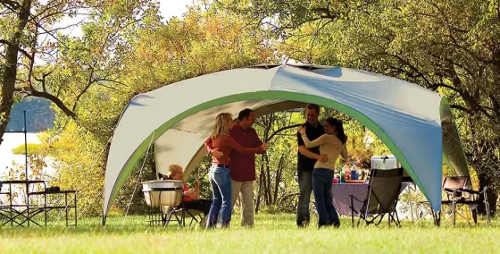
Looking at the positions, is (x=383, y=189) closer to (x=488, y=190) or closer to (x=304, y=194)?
(x=304, y=194)

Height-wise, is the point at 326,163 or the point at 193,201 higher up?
the point at 326,163

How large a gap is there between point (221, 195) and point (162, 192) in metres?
1.43

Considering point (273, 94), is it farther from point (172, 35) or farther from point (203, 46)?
point (172, 35)

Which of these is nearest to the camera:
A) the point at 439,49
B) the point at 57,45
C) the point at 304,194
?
the point at 304,194

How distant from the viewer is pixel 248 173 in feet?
40.6

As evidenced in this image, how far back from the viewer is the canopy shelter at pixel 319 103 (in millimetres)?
12281

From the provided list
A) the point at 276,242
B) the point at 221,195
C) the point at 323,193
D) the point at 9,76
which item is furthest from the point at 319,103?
the point at 9,76

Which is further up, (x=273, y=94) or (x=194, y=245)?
(x=273, y=94)

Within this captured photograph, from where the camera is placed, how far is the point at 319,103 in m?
12.7

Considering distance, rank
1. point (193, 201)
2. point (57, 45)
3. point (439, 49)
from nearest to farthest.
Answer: point (193, 201), point (439, 49), point (57, 45)

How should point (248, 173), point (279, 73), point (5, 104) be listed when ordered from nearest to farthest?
1. point (248, 173)
2. point (279, 73)
3. point (5, 104)

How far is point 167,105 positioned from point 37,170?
1242 centimetres

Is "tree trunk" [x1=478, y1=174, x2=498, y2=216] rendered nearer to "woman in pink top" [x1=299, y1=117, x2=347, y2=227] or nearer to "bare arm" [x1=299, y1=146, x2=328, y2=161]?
"woman in pink top" [x1=299, y1=117, x2=347, y2=227]

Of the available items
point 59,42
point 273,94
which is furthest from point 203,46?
point 273,94
